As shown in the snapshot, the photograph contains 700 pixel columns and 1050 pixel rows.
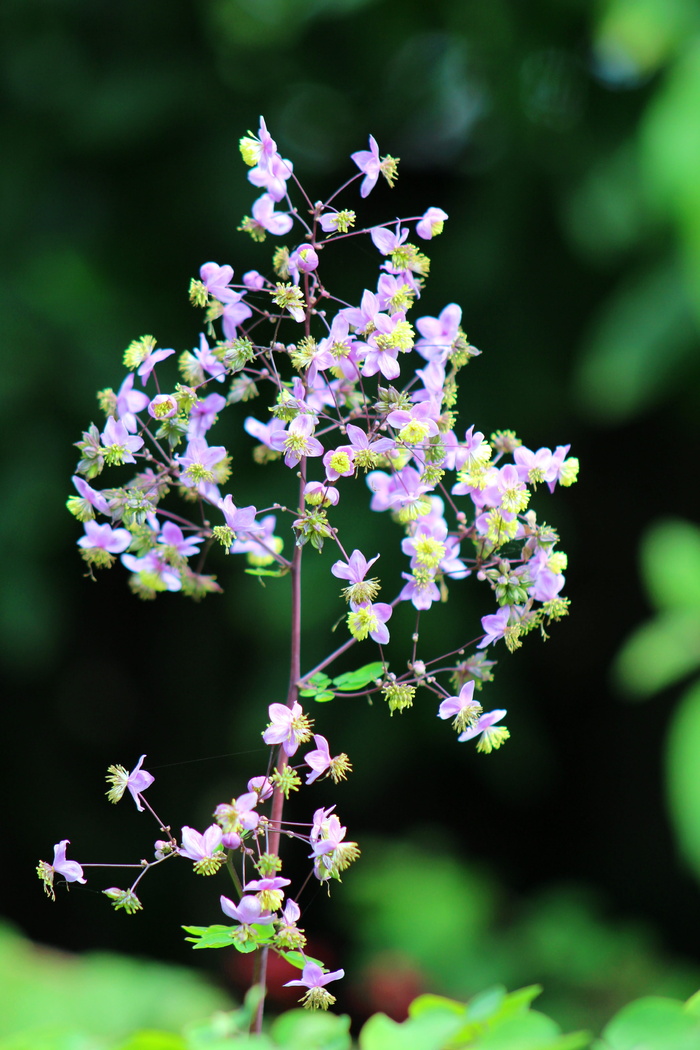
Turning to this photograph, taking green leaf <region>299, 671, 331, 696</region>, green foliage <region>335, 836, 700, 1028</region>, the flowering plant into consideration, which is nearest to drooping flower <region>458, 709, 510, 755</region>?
the flowering plant

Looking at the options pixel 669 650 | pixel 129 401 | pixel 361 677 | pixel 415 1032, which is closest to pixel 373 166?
pixel 129 401

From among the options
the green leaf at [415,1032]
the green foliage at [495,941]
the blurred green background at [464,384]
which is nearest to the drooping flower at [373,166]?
the green leaf at [415,1032]

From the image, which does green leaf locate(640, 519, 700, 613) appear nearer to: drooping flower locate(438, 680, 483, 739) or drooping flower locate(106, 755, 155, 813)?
drooping flower locate(438, 680, 483, 739)

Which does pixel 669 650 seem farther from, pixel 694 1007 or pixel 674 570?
pixel 694 1007

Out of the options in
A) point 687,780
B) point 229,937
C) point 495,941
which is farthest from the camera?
point 495,941

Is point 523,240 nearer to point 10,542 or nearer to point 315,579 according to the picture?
point 315,579
